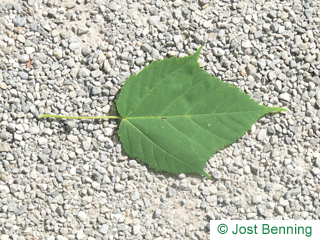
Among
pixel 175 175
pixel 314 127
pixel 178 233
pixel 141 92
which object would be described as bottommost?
pixel 178 233

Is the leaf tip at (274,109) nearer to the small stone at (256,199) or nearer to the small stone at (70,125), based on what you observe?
the small stone at (256,199)

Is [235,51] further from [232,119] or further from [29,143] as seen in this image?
[29,143]

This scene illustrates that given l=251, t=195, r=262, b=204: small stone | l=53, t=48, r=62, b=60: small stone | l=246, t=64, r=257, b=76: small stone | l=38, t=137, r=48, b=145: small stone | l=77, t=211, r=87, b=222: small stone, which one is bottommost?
l=77, t=211, r=87, b=222: small stone

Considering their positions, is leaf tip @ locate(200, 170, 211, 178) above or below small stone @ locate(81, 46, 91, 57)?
below

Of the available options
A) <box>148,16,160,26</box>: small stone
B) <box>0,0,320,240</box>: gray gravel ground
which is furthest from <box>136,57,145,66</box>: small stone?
<box>148,16,160,26</box>: small stone

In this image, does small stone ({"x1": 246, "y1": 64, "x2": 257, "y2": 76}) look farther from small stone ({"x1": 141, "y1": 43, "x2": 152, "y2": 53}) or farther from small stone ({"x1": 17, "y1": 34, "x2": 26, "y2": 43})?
small stone ({"x1": 17, "y1": 34, "x2": 26, "y2": 43})

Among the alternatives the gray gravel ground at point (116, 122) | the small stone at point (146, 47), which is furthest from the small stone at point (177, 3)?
the small stone at point (146, 47)

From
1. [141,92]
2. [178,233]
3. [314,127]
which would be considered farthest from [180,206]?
Result: [314,127]
